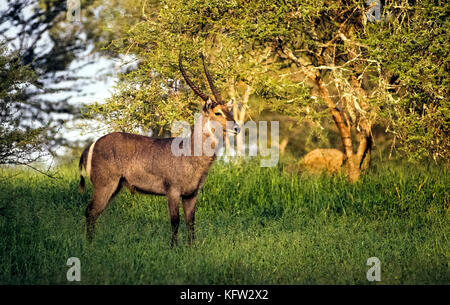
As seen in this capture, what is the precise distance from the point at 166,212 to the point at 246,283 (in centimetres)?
372

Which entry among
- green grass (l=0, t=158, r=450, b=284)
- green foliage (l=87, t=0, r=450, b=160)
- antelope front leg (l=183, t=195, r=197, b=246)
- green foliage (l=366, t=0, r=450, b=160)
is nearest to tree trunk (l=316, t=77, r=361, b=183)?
green grass (l=0, t=158, r=450, b=284)

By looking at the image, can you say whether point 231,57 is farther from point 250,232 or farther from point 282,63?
point 250,232

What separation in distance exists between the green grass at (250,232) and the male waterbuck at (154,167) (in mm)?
427

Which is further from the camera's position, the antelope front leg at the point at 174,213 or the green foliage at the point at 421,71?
the green foliage at the point at 421,71

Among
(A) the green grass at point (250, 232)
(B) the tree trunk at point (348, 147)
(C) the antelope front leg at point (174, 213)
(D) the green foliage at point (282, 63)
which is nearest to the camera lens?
(A) the green grass at point (250, 232)

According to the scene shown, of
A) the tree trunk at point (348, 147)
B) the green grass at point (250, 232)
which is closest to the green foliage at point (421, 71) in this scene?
the green grass at point (250, 232)

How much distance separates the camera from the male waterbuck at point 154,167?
22.6 feet

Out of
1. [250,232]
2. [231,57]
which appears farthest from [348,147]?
[250,232]

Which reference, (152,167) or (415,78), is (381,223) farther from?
(152,167)

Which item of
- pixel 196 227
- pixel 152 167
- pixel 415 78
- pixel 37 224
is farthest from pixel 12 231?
pixel 415 78

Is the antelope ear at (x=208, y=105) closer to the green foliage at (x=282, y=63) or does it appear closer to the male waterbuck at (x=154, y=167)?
the male waterbuck at (x=154, y=167)

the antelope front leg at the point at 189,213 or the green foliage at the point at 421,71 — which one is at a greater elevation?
the green foliage at the point at 421,71

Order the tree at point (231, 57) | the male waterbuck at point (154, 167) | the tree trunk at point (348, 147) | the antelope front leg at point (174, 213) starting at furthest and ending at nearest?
the tree trunk at point (348, 147) → the tree at point (231, 57) → the male waterbuck at point (154, 167) → the antelope front leg at point (174, 213)

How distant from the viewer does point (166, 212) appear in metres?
8.80
